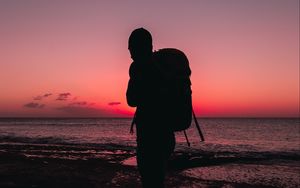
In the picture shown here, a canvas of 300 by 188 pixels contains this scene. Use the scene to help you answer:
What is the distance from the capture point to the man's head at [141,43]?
3.30 metres

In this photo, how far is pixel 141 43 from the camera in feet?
10.8

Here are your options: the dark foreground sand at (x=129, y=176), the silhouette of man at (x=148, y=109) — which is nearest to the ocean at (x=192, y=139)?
the dark foreground sand at (x=129, y=176)

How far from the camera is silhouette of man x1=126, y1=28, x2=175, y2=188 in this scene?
3.24 metres

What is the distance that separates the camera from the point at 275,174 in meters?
20.1

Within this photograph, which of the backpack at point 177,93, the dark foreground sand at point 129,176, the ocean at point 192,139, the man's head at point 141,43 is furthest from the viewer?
the ocean at point 192,139

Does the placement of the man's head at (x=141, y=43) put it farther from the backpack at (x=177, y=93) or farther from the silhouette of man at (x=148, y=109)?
the backpack at (x=177, y=93)

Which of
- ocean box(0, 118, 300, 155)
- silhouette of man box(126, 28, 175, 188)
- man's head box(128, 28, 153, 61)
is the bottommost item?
ocean box(0, 118, 300, 155)

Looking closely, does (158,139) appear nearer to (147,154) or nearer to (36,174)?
(147,154)

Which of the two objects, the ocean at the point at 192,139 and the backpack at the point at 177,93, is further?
the ocean at the point at 192,139

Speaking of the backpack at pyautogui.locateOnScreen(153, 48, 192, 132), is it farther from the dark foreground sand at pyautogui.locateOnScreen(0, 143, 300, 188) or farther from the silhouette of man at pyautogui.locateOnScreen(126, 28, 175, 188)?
the dark foreground sand at pyautogui.locateOnScreen(0, 143, 300, 188)

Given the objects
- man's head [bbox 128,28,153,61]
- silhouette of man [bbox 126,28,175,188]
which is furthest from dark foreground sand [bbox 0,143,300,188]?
man's head [bbox 128,28,153,61]

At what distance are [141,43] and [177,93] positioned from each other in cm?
55

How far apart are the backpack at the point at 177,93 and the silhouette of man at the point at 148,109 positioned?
45mm

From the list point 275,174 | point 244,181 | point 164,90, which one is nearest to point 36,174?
point 244,181
